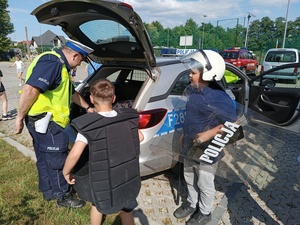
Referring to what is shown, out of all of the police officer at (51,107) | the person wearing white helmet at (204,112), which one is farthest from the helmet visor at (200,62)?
the police officer at (51,107)

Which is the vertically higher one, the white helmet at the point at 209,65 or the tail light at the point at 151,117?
the white helmet at the point at 209,65

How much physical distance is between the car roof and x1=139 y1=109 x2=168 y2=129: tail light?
1.68ft

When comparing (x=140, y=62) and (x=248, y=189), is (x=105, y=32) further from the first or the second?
(x=248, y=189)

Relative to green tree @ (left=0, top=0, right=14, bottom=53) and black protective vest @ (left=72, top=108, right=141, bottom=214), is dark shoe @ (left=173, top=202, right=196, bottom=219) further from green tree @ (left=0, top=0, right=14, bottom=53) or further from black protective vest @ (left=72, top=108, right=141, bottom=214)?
green tree @ (left=0, top=0, right=14, bottom=53)

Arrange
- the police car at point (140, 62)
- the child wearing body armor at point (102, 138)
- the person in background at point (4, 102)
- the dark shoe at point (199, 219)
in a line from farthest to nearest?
1. the person in background at point (4, 102)
2. the dark shoe at point (199, 219)
3. the police car at point (140, 62)
4. the child wearing body armor at point (102, 138)

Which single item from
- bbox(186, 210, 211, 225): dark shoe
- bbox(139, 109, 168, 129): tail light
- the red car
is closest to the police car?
bbox(139, 109, 168, 129): tail light

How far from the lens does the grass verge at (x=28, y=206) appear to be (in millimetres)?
2590

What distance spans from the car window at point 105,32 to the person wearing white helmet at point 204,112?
2.63 feet

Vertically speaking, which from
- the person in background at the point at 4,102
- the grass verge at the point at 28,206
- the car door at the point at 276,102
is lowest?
the grass verge at the point at 28,206

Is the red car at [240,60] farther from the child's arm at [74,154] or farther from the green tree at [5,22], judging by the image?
the green tree at [5,22]

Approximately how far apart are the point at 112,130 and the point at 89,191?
60 cm

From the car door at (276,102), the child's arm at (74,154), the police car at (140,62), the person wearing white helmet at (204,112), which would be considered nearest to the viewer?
the child's arm at (74,154)

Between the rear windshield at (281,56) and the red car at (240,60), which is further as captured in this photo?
the red car at (240,60)

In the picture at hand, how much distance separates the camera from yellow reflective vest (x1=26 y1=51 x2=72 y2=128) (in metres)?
2.40
